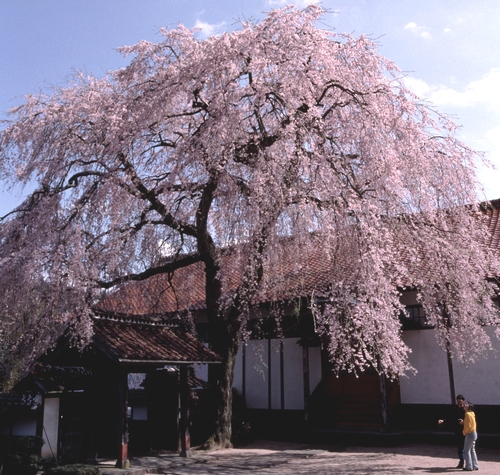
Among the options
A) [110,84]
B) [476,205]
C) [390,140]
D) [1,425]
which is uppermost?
[110,84]

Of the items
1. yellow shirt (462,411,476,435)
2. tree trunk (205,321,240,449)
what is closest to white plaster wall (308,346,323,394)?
tree trunk (205,321,240,449)

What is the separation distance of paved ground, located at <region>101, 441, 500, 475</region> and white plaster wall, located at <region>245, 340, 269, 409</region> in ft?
9.64

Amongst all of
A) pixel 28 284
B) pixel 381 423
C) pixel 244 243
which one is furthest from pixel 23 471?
pixel 381 423

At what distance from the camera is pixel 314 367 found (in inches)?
647

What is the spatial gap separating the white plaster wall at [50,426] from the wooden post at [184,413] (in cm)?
287

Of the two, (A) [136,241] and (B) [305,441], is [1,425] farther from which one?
(B) [305,441]

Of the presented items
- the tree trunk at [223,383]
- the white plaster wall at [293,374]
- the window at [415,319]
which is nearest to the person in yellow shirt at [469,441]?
the window at [415,319]

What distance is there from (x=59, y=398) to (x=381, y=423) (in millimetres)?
8637

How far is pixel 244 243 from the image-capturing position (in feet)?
35.5

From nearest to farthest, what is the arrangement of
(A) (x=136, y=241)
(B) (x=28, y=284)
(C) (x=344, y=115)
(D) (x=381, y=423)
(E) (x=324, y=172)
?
(B) (x=28, y=284) → (E) (x=324, y=172) → (C) (x=344, y=115) → (A) (x=136, y=241) → (D) (x=381, y=423)

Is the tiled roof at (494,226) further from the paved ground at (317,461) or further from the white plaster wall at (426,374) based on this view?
the paved ground at (317,461)

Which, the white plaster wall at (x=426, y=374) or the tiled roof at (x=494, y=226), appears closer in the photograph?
the white plaster wall at (x=426, y=374)

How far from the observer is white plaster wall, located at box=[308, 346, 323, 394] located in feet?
53.6

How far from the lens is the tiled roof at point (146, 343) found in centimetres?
1042
